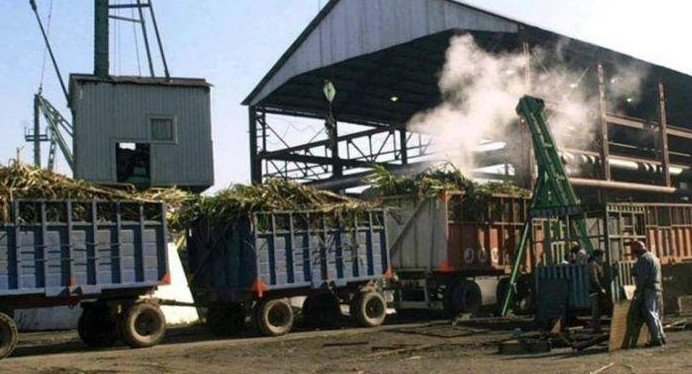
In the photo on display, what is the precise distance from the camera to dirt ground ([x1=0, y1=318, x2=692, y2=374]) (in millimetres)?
10062

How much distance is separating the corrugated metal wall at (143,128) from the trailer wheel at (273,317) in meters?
13.8

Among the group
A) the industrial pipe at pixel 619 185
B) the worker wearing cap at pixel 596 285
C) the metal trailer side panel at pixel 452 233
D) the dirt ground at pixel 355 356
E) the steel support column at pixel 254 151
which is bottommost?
the dirt ground at pixel 355 356

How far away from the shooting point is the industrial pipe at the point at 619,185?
24.5m

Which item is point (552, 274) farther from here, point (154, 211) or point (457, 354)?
point (154, 211)

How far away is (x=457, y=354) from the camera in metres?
11.6

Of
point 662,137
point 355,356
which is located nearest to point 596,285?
point 355,356

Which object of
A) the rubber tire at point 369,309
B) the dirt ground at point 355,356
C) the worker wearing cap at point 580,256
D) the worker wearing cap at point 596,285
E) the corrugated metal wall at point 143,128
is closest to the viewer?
the dirt ground at point 355,356

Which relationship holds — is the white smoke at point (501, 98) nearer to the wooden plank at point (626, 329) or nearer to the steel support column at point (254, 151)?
Answer: the steel support column at point (254, 151)

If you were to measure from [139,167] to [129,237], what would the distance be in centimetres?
1556

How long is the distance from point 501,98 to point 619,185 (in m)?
5.54

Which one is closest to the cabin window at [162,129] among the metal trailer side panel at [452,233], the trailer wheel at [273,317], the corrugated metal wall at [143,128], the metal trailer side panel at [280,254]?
the corrugated metal wall at [143,128]

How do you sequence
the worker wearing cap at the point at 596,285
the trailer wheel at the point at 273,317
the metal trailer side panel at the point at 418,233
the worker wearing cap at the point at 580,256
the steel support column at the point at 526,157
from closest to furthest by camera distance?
the worker wearing cap at the point at 596,285
the worker wearing cap at the point at 580,256
the trailer wheel at the point at 273,317
the metal trailer side panel at the point at 418,233
the steel support column at the point at 526,157

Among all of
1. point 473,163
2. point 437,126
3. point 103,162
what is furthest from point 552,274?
point 103,162

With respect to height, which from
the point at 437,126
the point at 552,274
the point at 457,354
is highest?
the point at 437,126
